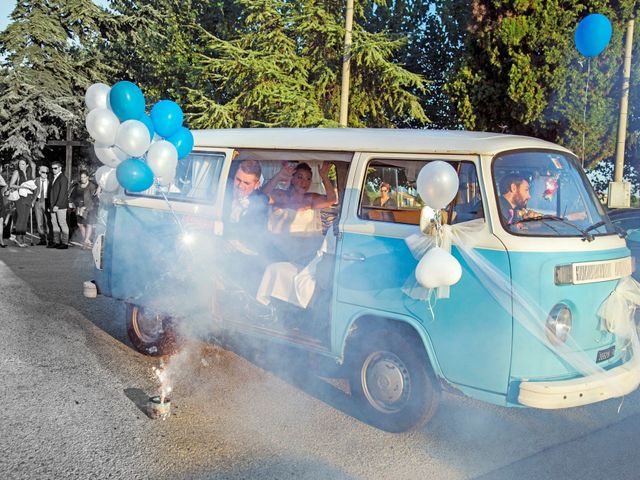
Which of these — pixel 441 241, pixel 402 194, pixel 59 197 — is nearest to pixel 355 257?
pixel 402 194

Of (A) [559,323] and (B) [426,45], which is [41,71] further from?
(A) [559,323]

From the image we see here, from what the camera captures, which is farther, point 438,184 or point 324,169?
point 324,169

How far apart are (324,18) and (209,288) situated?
12.3m

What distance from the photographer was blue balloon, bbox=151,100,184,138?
19.0 feet

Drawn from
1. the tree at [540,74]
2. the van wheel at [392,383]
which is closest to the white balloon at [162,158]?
the van wheel at [392,383]

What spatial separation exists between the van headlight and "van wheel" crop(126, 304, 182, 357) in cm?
356

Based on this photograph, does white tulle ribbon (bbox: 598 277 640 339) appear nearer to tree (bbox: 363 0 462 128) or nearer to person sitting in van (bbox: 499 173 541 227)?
person sitting in van (bbox: 499 173 541 227)

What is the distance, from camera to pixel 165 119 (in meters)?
5.79

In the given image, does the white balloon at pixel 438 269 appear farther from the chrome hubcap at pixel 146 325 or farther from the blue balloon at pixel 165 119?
the chrome hubcap at pixel 146 325

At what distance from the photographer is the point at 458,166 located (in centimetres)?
458

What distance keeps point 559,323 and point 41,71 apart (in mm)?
23471

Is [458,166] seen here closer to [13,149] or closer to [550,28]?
[550,28]

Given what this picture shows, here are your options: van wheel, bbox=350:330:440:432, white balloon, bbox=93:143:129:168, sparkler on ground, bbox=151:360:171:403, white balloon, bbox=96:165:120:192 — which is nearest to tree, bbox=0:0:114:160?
white balloon, bbox=96:165:120:192

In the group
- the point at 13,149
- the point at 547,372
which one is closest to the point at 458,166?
the point at 547,372
